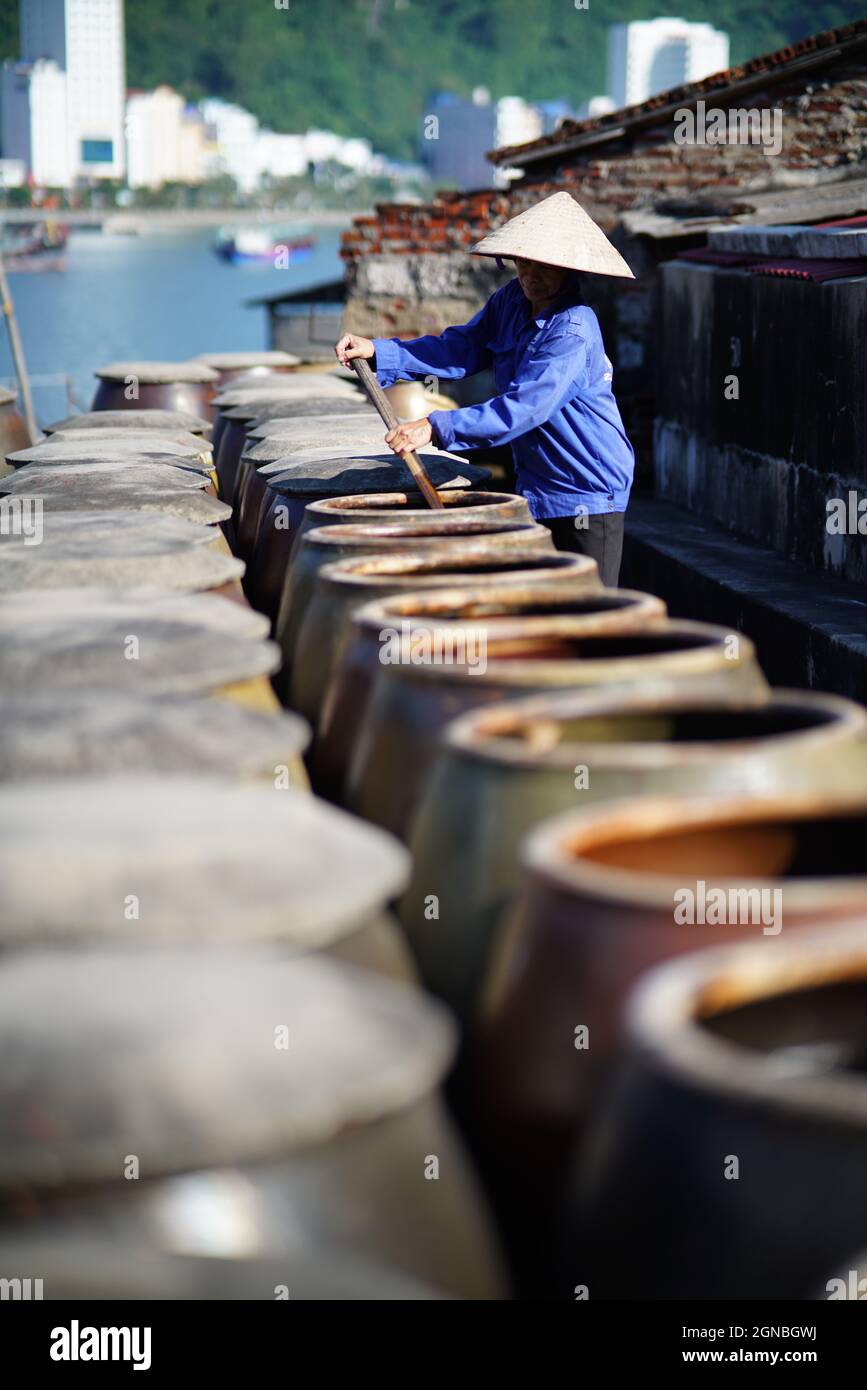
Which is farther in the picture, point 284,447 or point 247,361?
point 247,361

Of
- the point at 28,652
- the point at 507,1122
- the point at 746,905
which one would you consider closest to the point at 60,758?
the point at 28,652

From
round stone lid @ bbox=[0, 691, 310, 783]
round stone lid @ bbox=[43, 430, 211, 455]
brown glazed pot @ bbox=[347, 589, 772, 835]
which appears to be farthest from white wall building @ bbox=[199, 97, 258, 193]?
round stone lid @ bbox=[0, 691, 310, 783]

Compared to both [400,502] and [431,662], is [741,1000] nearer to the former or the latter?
[431,662]

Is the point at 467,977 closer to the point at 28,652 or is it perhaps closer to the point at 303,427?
the point at 28,652

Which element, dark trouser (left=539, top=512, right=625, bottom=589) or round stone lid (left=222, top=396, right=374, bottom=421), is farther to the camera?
round stone lid (left=222, top=396, right=374, bottom=421)

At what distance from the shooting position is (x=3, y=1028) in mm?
1912

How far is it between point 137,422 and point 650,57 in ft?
580

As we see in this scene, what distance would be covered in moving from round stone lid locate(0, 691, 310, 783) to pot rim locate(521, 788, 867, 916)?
48cm

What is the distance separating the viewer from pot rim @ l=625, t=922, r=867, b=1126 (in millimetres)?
1729

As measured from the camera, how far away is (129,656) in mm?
3166

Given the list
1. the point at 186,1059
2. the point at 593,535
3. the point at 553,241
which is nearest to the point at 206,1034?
the point at 186,1059

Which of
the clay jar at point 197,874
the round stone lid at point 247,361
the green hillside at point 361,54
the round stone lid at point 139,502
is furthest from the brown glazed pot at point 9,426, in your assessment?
the green hillside at point 361,54

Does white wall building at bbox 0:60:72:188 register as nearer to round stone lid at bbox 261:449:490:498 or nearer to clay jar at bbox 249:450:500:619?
clay jar at bbox 249:450:500:619

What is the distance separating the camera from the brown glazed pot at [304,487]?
17.7 feet
